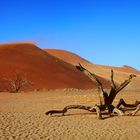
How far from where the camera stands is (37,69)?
46.7 m

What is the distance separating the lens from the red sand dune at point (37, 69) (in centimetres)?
4294

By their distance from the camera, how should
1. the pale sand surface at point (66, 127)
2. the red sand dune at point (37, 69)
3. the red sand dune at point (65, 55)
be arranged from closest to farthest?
the pale sand surface at point (66, 127)
the red sand dune at point (37, 69)
the red sand dune at point (65, 55)

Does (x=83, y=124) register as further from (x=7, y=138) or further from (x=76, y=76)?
(x=76, y=76)

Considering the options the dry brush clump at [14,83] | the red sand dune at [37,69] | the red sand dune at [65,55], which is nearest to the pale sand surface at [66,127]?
the dry brush clump at [14,83]

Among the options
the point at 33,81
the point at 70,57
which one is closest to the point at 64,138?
the point at 33,81

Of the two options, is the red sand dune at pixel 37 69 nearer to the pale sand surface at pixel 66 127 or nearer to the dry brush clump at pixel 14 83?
the dry brush clump at pixel 14 83

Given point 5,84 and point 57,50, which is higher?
point 57,50

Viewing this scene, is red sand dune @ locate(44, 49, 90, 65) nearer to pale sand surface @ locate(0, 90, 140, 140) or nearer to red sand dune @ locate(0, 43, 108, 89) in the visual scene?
red sand dune @ locate(0, 43, 108, 89)

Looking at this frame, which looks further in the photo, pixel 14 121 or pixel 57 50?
pixel 57 50

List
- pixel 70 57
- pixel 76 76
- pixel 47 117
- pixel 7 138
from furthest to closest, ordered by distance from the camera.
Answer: pixel 70 57 < pixel 76 76 < pixel 47 117 < pixel 7 138

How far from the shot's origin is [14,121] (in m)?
13.3

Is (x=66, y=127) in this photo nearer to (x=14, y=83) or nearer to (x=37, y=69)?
(x=14, y=83)

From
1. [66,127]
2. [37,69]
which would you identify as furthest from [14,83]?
[66,127]

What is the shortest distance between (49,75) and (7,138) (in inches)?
1422
